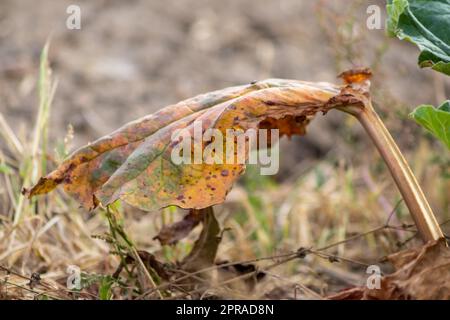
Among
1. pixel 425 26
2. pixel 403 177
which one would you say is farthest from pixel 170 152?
pixel 425 26

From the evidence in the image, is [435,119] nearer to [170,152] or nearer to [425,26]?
[425,26]

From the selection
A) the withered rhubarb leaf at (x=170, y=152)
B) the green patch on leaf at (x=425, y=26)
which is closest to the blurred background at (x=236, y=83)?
the withered rhubarb leaf at (x=170, y=152)

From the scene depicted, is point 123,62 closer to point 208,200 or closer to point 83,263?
point 83,263

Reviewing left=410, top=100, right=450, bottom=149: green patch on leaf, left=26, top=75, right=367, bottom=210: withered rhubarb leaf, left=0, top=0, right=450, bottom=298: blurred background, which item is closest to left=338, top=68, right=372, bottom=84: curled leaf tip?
left=26, top=75, right=367, bottom=210: withered rhubarb leaf

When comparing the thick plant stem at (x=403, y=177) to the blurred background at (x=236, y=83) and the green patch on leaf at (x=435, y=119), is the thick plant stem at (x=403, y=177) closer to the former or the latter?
the green patch on leaf at (x=435, y=119)

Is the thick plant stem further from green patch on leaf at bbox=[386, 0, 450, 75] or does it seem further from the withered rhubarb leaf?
green patch on leaf at bbox=[386, 0, 450, 75]

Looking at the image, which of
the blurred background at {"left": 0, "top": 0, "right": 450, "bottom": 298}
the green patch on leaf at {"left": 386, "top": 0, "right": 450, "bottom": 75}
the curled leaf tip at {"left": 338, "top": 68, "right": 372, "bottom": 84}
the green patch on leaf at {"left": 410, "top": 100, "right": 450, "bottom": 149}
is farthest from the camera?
the blurred background at {"left": 0, "top": 0, "right": 450, "bottom": 298}
